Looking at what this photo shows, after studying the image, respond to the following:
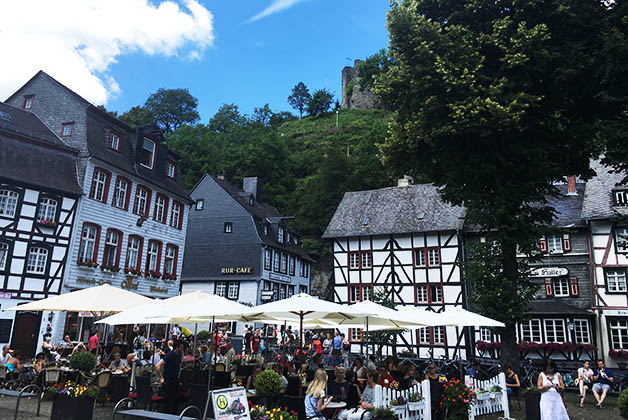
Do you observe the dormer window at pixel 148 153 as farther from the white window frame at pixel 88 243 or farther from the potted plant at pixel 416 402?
the potted plant at pixel 416 402

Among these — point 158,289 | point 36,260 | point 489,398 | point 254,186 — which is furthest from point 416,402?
point 254,186

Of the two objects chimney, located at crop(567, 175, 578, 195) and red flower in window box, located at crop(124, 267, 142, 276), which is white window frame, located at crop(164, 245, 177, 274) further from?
chimney, located at crop(567, 175, 578, 195)

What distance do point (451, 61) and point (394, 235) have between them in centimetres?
1925

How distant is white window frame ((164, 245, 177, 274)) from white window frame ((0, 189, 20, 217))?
9.70 m

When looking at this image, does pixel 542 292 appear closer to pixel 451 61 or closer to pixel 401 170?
pixel 401 170

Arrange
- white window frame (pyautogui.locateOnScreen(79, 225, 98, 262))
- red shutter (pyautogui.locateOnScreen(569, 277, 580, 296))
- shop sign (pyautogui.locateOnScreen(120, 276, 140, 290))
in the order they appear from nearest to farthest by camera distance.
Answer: white window frame (pyautogui.locateOnScreen(79, 225, 98, 262)) → shop sign (pyautogui.locateOnScreen(120, 276, 140, 290)) → red shutter (pyautogui.locateOnScreen(569, 277, 580, 296))

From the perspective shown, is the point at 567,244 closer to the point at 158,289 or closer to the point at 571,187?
the point at 571,187

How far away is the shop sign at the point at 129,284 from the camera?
82.6 ft

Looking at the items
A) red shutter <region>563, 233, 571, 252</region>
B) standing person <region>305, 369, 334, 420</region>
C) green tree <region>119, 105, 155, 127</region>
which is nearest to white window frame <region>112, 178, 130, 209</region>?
standing person <region>305, 369, 334, 420</region>

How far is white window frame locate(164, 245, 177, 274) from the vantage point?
28.9 metres

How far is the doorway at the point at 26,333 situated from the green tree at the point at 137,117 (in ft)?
167

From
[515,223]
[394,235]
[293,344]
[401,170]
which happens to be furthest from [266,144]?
[515,223]

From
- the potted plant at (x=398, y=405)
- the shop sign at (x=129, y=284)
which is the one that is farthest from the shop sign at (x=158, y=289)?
the potted plant at (x=398, y=405)

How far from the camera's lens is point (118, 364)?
542 inches
